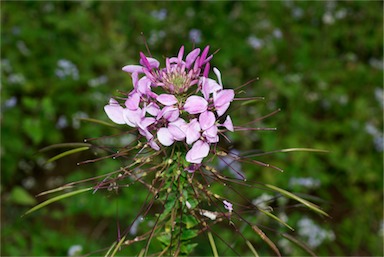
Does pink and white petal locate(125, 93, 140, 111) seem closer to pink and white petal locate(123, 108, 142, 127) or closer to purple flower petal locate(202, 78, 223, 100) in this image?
pink and white petal locate(123, 108, 142, 127)

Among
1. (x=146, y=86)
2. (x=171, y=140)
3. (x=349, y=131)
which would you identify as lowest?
(x=349, y=131)

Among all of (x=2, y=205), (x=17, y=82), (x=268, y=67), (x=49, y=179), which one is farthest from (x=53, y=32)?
(x=268, y=67)

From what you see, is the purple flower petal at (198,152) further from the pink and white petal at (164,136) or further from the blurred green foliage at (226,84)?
the blurred green foliage at (226,84)

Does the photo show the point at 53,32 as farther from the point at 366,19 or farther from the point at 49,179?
the point at 366,19

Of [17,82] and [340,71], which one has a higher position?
[17,82]

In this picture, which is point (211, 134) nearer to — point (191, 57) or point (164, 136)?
point (164, 136)

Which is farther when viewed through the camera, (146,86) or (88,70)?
(88,70)

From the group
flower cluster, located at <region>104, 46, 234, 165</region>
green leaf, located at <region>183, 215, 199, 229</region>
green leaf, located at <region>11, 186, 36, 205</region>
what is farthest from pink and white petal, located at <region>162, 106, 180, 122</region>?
green leaf, located at <region>11, 186, 36, 205</region>

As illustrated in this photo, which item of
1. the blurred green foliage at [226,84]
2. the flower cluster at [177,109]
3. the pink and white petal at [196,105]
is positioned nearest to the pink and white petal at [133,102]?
the flower cluster at [177,109]
